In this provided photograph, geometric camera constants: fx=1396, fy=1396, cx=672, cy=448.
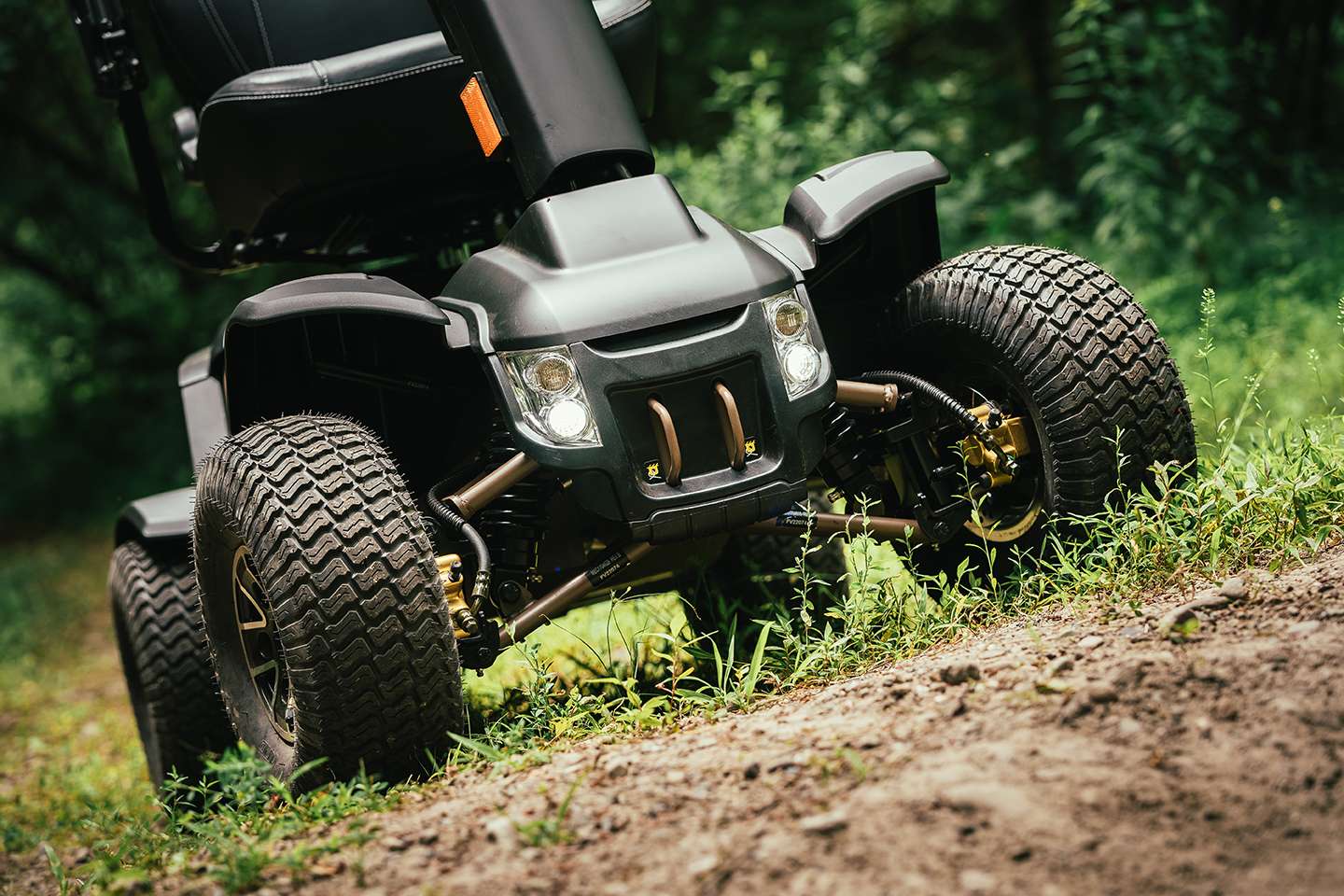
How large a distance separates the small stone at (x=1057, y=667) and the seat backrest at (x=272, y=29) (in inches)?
99.0

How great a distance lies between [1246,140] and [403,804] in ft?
20.1

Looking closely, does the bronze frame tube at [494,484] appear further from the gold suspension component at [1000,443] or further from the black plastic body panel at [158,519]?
the black plastic body panel at [158,519]

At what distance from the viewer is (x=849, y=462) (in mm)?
3205

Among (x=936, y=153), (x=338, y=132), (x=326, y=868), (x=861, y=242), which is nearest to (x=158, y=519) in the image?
(x=338, y=132)

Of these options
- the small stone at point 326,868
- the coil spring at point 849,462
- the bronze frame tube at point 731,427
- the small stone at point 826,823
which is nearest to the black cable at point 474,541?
the bronze frame tube at point 731,427

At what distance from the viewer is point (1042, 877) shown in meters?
1.81

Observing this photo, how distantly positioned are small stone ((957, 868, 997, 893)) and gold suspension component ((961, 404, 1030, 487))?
136 centimetres


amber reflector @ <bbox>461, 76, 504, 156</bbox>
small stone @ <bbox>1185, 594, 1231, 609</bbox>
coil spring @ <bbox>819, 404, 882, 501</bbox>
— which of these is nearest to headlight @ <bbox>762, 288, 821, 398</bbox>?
coil spring @ <bbox>819, 404, 882, 501</bbox>

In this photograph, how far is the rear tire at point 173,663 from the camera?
384 cm

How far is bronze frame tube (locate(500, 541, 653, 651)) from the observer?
9.68 feet

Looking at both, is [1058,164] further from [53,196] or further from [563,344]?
[53,196]

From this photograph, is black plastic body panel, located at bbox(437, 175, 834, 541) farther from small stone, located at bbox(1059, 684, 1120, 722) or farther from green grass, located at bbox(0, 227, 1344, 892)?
small stone, located at bbox(1059, 684, 1120, 722)

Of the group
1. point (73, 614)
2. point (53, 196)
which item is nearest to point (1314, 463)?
point (73, 614)

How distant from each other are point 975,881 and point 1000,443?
1.42m
